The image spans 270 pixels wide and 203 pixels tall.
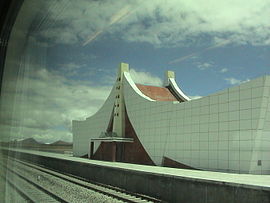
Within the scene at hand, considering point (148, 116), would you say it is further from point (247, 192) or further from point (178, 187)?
point (247, 192)

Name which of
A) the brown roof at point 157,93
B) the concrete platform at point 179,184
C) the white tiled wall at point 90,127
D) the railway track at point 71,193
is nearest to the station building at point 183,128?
the brown roof at point 157,93

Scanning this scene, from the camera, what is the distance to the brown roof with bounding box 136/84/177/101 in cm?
2756

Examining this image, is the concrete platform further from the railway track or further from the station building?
the station building

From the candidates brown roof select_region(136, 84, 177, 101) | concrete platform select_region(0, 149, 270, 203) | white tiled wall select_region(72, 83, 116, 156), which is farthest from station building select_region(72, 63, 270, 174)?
concrete platform select_region(0, 149, 270, 203)

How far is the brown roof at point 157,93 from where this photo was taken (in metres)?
27.6

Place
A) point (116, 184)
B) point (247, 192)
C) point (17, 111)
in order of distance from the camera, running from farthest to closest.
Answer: point (116, 184) < point (247, 192) < point (17, 111)

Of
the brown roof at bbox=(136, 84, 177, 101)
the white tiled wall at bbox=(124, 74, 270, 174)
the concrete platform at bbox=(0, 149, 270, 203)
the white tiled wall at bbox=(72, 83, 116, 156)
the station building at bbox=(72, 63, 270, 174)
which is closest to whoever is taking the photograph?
the concrete platform at bbox=(0, 149, 270, 203)

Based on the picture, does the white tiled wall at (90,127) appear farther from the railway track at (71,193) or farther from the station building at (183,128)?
the railway track at (71,193)

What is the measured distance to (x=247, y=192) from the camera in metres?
6.32

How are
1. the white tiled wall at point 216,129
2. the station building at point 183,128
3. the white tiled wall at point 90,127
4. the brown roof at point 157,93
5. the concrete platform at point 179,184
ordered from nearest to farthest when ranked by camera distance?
1. the concrete platform at point 179,184
2. the white tiled wall at point 216,129
3. the station building at point 183,128
4. the brown roof at point 157,93
5. the white tiled wall at point 90,127

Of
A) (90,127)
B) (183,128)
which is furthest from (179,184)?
(90,127)

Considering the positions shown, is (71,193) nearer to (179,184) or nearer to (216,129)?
(179,184)

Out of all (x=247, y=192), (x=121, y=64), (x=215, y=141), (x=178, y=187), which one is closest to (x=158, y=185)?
(x=178, y=187)

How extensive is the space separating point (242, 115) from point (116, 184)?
775 cm
